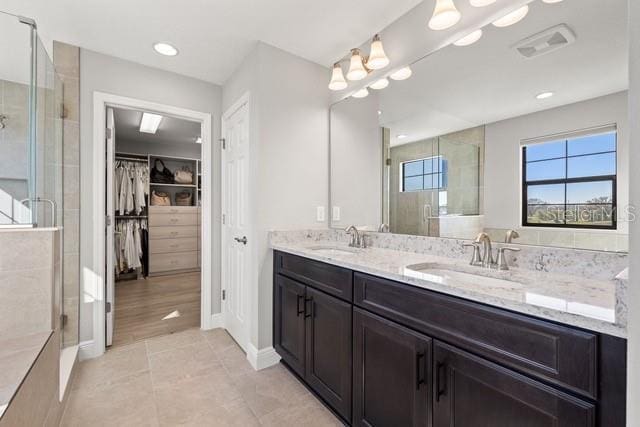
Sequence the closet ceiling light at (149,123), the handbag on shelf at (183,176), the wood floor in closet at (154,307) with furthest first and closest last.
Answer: the handbag on shelf at (183,176), the closet ceiling light at (149,123), the wood floor in closet at (154,307)

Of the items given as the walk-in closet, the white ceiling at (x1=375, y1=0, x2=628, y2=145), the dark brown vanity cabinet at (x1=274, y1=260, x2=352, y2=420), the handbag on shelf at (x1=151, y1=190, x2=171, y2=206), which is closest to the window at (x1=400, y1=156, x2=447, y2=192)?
the white ceiling at (x1=375, y1=0, x2=628, y2=145)

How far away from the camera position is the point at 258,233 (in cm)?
216

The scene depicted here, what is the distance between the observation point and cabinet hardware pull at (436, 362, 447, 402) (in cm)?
105

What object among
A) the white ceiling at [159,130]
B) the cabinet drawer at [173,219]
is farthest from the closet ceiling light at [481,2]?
the cabinet drawer at [173,219]

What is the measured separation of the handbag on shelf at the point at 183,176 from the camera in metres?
5.31

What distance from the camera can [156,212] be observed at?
493 cm

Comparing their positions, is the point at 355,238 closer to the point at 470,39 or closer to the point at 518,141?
the point at 518,141

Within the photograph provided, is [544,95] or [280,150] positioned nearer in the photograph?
[544,95]

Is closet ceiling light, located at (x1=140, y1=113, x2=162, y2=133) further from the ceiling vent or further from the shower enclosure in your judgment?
the ceiling vent

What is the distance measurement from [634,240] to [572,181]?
28.3 inches

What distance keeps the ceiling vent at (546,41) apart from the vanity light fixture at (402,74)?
63cm

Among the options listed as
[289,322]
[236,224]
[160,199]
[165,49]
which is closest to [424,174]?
[289,322]

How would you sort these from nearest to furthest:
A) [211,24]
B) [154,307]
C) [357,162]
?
1. [211,24]
2. [357,162]
3. [154,307]

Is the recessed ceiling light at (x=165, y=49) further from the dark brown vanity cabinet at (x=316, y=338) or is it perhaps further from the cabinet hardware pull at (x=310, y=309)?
the cabinet hardware pull at (x=310, y=309)
